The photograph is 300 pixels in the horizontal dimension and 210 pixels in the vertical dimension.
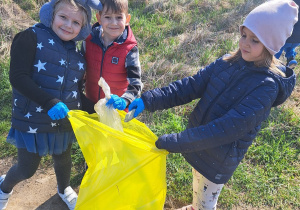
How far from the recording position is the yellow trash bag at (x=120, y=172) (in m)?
1.56

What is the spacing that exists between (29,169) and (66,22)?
99 centimetres

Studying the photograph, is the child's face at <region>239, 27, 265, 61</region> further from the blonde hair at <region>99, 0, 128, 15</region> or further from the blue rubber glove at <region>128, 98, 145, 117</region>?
the blonde hair at <region>99, 0, 128, 15</region>

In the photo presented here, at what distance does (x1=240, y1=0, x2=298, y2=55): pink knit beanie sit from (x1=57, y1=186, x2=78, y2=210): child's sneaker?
177 centimetres

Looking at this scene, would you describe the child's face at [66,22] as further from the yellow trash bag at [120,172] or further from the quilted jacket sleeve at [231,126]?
the quilted jacket sleeve at [231,126]

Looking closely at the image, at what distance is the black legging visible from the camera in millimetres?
1873

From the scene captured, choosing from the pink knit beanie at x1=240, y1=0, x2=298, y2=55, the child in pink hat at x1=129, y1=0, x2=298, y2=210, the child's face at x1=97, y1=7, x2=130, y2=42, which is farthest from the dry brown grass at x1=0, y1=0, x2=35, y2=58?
the pink knit beanie at x1=240, y1=0, x2=298, y2=55

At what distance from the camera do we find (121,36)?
201 cm

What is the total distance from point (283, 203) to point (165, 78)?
188 cm

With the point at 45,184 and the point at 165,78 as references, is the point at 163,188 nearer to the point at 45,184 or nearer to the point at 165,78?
the point at 45,184

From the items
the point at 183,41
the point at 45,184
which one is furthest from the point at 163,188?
the point at 183,41

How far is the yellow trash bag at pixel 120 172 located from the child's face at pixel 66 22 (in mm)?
498

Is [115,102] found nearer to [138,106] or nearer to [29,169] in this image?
[138,106]

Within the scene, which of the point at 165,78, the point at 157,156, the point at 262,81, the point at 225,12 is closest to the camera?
the point at 262,81

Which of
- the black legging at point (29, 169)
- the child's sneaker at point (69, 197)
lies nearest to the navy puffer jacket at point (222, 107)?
the black legging at point (29, 169)
